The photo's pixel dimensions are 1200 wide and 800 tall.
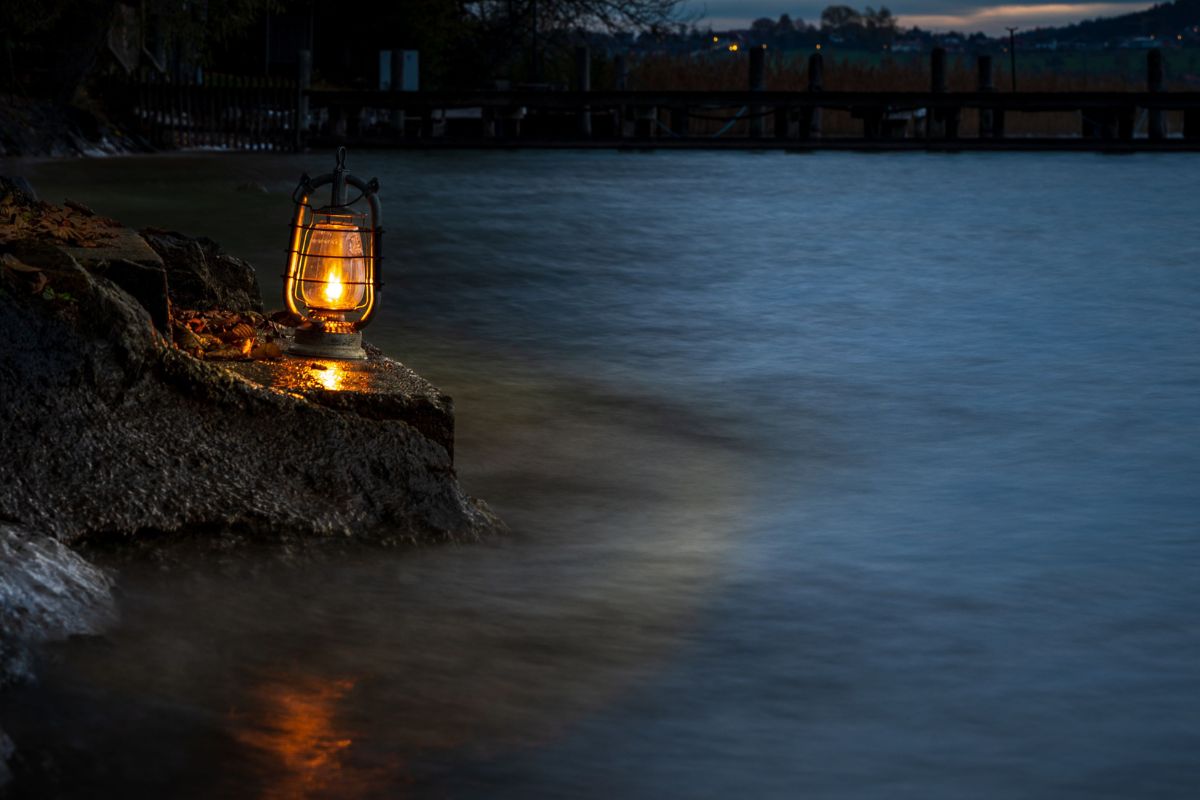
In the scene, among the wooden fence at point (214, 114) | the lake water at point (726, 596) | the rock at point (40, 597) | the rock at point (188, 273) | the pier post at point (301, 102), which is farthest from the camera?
the pier post at point (301, 102)

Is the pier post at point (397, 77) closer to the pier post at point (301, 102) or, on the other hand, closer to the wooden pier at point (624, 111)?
the wooden pier at point (624, 111)

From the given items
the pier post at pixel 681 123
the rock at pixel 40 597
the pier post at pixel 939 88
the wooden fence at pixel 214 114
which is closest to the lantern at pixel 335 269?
the rock at pixel 40 597

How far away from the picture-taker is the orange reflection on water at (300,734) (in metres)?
3.23

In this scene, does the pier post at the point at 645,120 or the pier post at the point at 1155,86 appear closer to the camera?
the pier post at the point at 1155,86

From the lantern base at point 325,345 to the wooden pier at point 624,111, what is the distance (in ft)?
76.8

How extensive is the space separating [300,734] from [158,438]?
4.67 feet

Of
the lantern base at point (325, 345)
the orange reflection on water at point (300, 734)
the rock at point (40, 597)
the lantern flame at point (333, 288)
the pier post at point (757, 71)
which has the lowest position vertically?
the orange reflection on water at point (300, 734)

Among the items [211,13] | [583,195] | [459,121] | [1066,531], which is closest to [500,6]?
[459,121]

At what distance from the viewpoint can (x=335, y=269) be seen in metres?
5.49

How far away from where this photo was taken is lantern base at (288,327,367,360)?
548 centimetres

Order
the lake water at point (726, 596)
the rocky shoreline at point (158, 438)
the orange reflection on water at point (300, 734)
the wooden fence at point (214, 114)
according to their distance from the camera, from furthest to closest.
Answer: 1. the wooden fence at point (214, 114)
2. the rocky shoreline at point (158, 438)
3. the lake water at point (726, 596)
4. the orange reflection on water at point (300, 734)

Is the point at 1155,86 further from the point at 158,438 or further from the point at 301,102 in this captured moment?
the point at 158,438

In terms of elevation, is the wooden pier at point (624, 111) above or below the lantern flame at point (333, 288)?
above

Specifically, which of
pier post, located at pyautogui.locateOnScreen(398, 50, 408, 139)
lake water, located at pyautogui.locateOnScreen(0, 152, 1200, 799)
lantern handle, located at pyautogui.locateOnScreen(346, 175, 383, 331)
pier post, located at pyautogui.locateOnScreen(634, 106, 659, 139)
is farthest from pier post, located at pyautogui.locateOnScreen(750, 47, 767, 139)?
lantern handle, located at pyautogui.locateOnScreen(346, 175, 383, 331)
